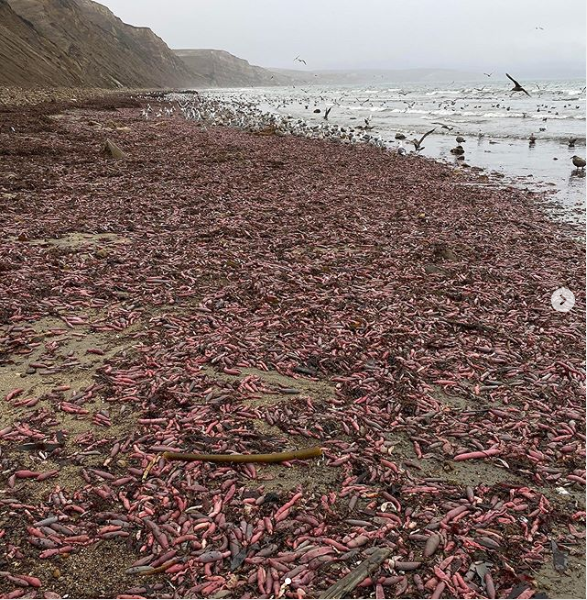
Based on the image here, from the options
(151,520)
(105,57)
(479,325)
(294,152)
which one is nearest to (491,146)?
(294,152)

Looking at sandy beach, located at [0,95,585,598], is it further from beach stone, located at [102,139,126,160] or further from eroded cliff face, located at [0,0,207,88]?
eroded cliff face, located at [0,0,207,88]

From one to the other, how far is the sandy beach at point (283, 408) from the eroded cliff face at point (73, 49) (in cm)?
5154

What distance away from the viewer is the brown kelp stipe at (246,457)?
4562mm

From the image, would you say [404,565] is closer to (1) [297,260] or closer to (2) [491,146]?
(1) [297,260]

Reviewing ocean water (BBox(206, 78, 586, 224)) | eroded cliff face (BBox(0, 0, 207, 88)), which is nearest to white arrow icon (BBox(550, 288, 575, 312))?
ocean water (BBox(206, 78, 586, 224))

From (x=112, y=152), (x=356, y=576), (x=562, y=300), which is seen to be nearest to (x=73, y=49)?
(x=112, y=152)

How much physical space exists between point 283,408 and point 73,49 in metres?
101

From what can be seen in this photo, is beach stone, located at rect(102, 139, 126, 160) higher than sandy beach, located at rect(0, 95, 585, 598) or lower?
higher

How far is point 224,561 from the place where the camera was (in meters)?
3.59

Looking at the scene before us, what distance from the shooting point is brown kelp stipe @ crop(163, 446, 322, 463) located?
456 cm

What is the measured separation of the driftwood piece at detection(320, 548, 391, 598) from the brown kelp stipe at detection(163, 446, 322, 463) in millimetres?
1232

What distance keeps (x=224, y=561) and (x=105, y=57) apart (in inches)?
4780

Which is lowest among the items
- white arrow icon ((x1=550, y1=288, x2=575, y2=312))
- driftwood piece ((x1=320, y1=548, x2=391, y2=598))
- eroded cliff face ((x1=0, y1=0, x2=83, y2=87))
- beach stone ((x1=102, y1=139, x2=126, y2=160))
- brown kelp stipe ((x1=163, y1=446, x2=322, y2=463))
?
driftwood piece ((x1=320, y1=548, x2=391, y2=598))

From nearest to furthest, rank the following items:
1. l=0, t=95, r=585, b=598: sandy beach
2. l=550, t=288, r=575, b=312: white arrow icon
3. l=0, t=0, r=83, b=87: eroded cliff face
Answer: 1. l=0, t=95, r=585, b=598: sandy beach
2. l=550, t=288, r=575, b=312: white arrow icon
3. l=0, t=0, r=83, b=87: eroded cliff face
